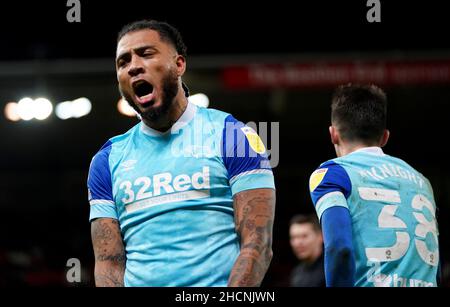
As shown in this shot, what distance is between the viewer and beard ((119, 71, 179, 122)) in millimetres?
2926

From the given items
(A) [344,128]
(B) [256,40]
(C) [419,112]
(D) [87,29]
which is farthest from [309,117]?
(A) [344,128]

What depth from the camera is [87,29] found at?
763cm

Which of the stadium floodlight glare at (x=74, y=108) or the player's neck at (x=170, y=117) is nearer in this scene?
the player's neck at (x=170, y=117)

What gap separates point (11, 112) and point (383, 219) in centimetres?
1048

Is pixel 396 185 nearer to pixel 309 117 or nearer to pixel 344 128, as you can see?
pixel 344 128

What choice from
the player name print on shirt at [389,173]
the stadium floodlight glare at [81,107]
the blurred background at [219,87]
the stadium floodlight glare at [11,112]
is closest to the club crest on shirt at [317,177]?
the player name print on shirt at [389,173]

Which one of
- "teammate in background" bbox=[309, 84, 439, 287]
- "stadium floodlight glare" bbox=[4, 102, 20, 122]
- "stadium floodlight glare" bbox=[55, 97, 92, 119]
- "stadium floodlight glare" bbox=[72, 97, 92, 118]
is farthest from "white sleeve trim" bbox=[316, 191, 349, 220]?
"stadium floodlight glare" bbox=[72, 97, 92, 118]

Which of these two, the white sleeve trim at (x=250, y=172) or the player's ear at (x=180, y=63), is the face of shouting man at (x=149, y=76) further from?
the white sleeve trim at (x=250, y=172)

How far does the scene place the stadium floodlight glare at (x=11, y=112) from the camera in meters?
12.2

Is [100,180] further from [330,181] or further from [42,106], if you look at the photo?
[42,106]

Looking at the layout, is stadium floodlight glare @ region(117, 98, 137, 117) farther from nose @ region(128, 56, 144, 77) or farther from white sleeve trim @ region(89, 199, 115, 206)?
white sleeve trim @ region(89, 199, 115, 206)

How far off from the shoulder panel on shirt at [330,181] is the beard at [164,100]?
66 cm

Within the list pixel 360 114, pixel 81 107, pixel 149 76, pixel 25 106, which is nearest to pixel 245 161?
pixel 149 76

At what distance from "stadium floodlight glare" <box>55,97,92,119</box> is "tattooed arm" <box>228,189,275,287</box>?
975 cm
